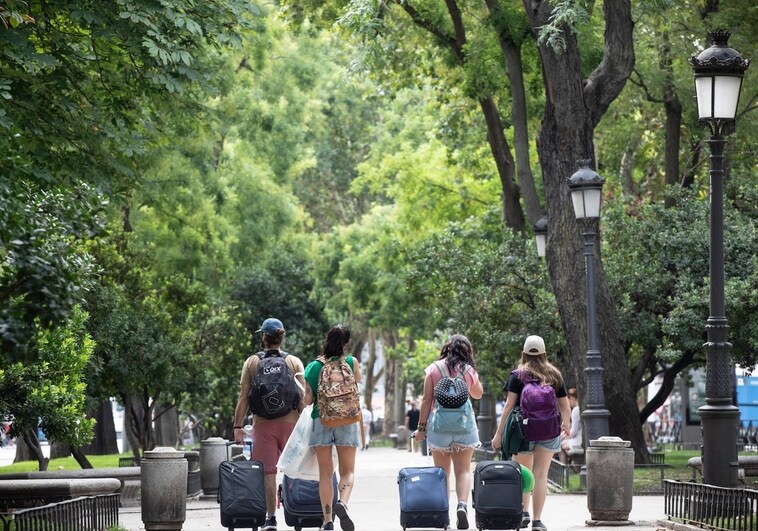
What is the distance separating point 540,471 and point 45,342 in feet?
18.8

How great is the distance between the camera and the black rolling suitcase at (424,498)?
12.8m

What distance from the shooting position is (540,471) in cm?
1326

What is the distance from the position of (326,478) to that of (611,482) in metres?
3.62

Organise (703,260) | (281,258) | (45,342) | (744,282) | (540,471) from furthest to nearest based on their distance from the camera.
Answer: (281,258) → (703,260) → (744,282) → (45,342) → (540,471)

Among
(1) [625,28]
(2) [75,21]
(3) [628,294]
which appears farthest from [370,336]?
(2) [75,21]

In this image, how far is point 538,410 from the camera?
12.9 m

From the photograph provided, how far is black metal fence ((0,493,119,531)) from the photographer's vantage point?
38.6ft

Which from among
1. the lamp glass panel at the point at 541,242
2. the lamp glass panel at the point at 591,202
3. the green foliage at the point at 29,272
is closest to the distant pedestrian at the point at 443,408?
the green foliage at the point at 29,272

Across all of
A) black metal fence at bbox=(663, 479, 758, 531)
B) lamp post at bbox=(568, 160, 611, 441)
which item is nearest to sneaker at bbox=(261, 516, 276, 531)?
black metal fence at bbox=(663, 479, 758, 531)

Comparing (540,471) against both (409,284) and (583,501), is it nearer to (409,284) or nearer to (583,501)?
(583,501)

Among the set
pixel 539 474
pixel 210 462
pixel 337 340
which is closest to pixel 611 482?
pixel 539 474

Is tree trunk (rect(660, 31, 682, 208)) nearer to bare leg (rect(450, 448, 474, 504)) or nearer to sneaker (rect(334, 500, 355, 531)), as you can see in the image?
bare leg (rect(450, 448, 474, 504))

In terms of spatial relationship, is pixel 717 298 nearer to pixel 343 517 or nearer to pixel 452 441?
pixel 452 441

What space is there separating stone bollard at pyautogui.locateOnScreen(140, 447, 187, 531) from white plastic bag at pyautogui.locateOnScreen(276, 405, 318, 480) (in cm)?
235
